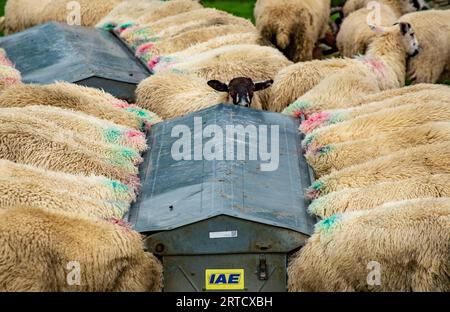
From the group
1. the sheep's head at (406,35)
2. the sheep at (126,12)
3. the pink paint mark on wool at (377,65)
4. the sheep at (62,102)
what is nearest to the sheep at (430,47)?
the sheep's head at (406,35)

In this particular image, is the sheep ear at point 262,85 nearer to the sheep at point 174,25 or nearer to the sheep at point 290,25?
the sheep at point 290,25

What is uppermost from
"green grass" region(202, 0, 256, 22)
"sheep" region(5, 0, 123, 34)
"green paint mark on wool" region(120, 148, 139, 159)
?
"green paint mark on wool" region(120, 148, 139, 159)

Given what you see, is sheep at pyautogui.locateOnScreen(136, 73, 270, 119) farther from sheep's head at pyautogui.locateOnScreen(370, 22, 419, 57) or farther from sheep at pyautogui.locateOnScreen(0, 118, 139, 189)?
sheep's head at pyautogui.locateOnScreen(370, 22, 419, 57)

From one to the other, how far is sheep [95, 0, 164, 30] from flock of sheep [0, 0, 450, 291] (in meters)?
0.22

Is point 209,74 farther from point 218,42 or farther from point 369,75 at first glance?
point 369,75

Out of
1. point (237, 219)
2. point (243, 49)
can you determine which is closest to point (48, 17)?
point (243, 49)

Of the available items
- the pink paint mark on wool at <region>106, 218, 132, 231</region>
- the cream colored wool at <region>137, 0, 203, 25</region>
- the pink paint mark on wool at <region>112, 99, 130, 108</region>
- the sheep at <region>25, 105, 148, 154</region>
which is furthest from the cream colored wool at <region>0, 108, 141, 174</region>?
the cream colored wool at <region>137, 0, 203, 25</region>

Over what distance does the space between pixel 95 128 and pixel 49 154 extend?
87cm

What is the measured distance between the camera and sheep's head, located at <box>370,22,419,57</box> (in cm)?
1197

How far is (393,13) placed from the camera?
14.3 meters

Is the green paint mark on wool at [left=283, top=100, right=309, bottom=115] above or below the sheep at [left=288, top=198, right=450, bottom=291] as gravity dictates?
below

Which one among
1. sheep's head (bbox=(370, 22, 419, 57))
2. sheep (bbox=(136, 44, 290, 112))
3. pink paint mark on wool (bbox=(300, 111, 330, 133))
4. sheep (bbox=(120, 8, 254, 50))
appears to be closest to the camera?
pink paint mark on wool (bbox=(300, 111, 330, 133))

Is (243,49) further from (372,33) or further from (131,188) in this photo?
(131,188)
